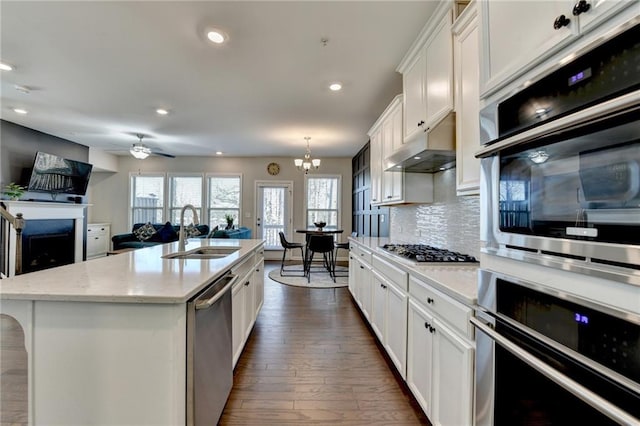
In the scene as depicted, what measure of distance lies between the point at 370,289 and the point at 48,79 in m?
4.26

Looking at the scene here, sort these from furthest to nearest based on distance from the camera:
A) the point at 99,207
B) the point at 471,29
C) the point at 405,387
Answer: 1. the point at 99,207
2. the point at 405,387
3. the point at 471,29

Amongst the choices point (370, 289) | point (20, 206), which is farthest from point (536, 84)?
point (20, 206)

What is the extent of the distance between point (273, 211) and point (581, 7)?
7.13 m

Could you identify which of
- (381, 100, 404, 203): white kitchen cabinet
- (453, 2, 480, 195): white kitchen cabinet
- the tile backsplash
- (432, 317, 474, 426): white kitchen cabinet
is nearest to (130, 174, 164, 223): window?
(381, 100, 404, 203): white kitchen cabinet

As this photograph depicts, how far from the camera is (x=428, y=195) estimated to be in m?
2.70

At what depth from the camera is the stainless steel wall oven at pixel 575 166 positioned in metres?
0.60

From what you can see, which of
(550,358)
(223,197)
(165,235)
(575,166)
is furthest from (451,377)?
(223,197)

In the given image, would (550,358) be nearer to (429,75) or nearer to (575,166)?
(575,166)

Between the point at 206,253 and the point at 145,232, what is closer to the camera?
the point at 206,253

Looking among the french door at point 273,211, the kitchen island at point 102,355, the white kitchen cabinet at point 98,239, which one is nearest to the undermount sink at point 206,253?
the kitchen island at point 102,355

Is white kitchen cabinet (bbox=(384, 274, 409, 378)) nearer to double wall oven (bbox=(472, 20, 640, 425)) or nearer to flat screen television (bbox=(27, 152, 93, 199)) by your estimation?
double wall oven (bbox=(472, 20, 640, 425))

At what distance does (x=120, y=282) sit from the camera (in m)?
1.33

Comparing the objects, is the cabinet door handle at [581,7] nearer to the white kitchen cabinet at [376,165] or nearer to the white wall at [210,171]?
the white kitchen cabinet at [376,165]

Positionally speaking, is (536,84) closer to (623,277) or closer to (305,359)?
(623,277)
